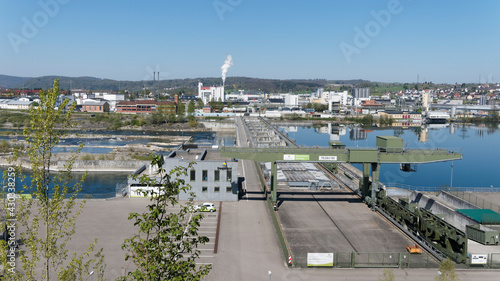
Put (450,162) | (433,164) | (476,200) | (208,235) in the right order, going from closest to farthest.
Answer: (208,235) → (476,200) → (433,164) → (450,162)

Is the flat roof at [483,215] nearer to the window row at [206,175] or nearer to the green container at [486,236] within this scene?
the green container at [486,236]

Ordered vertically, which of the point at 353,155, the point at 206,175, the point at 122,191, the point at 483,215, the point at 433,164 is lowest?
the point at 433,164

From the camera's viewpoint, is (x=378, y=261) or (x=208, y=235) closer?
(x=378, y=261)

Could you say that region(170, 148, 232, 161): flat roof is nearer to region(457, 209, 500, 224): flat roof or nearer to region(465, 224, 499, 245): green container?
region(457, 209, 500, 224): flat roof

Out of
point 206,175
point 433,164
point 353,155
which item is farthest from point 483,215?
point 433,164

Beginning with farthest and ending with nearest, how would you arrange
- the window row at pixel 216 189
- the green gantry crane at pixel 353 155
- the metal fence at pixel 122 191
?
the metal fence at pixel 122 191 → the window row at pixel 216 189 → the green gantry crane at pixel 353 155

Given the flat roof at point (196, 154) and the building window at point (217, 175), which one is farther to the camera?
the flat roof at point (196, 154)

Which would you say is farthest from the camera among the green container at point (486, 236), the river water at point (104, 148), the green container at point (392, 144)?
the river water at point (104, 148)

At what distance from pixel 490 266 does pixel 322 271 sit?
5.55m

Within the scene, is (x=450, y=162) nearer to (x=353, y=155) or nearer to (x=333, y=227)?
(x=353, y=155)

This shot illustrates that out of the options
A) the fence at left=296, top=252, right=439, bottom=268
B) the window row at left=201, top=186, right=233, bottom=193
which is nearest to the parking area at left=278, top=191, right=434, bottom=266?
the fence at left=296, top=252, right=439, bottom=268

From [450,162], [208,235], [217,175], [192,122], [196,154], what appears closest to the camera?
[208,235]

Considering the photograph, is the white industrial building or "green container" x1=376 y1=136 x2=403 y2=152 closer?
"green container" x1=376 y1=136 x2=403 y2=152

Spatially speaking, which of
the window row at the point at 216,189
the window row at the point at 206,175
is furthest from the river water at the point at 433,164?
the window row at the point at 216,189
